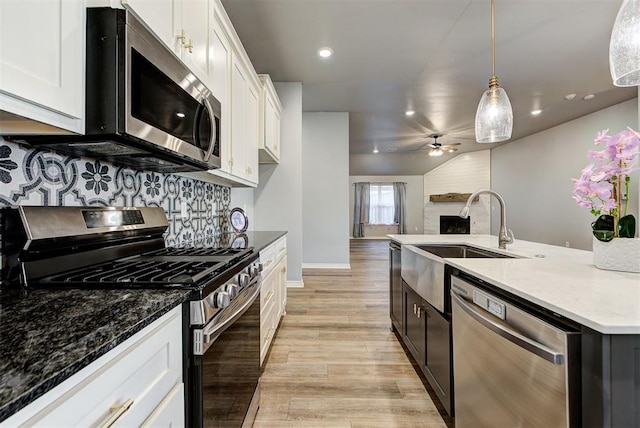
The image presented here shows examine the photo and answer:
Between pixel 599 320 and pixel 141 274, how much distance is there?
1.30 metres

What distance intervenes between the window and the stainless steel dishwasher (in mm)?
10540

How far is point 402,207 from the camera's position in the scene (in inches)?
454

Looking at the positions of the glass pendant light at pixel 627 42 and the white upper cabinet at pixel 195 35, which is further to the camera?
the white upper cabinet at pixel 195 35

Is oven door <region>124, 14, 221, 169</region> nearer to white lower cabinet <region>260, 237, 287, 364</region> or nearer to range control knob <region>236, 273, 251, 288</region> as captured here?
range control knob <region>236, 273, 251, 288</region>

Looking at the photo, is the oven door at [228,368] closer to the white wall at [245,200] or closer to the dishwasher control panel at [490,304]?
the dishwasher control panel at [490,304]

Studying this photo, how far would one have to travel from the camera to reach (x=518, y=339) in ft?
3.13

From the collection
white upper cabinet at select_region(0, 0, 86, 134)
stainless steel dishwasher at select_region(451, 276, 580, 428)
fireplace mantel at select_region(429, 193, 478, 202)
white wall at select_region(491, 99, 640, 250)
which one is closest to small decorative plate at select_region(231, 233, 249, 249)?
white upper cabinet at select_region(0, 0, 86, 134)

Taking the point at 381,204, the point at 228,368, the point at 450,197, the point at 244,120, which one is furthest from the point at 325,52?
the point at 381,204

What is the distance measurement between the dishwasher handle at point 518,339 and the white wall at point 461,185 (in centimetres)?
840

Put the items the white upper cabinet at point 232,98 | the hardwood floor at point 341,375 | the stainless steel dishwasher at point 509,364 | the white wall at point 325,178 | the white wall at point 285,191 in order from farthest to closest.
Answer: the white wall at point 325,178
the white wall at point 285,191
the white upper cabinet at point 232,98
the hardwood floor at point 341,375
the stainless steel dishwasher at point 509,364

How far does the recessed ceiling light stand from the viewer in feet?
10.7

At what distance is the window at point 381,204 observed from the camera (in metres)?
11.8

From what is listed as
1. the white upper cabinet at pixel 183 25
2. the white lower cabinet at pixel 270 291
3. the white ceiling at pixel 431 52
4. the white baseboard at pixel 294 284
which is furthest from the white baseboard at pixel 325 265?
the white upper cabinet at pixel 183 25

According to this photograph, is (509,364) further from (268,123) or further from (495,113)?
(268,123)
